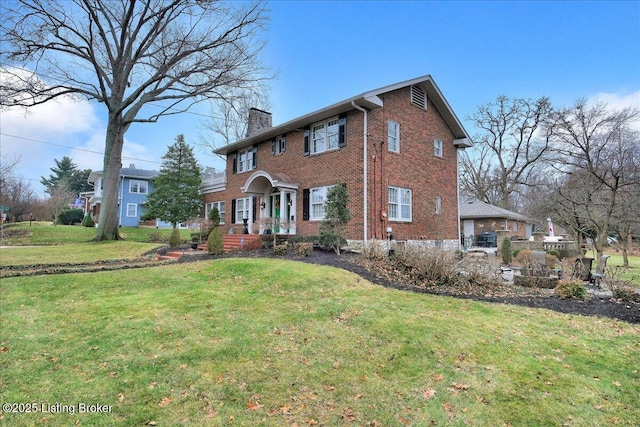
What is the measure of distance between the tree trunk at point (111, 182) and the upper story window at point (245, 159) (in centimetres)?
685

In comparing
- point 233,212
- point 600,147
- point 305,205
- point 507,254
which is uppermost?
point 600,147

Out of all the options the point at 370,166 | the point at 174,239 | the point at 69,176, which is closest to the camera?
the point at 370,166

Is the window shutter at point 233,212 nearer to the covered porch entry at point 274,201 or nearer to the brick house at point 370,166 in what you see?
the brick house at point 370,166

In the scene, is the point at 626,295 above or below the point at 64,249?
below

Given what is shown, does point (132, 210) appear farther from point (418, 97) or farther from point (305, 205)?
point (418, 97)

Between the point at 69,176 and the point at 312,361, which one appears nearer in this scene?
the point at 312,361

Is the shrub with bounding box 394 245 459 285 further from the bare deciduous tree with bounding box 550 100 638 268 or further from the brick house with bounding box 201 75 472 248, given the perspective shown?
the bare deciduous tree with bounding box 550 100 638 268

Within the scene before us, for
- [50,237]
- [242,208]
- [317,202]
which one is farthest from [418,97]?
[50,237]

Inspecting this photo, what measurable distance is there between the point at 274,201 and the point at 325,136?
4.90 m

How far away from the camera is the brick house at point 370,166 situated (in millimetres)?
13414

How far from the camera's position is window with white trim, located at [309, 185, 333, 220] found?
1476 centimetres

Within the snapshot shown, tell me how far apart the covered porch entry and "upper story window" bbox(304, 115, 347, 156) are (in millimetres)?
1934

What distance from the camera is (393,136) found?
1472 cm

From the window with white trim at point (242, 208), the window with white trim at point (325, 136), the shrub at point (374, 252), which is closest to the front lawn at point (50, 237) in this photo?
the window with white trim at point (242, 208)
